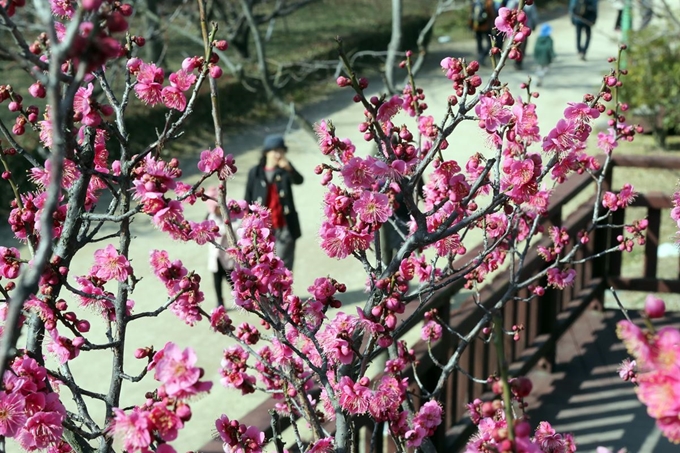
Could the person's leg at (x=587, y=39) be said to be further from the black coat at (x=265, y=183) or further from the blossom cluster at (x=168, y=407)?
the blossom cluster at (x=168, y=407)

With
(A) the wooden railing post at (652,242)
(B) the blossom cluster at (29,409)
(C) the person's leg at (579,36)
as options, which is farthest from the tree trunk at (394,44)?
(C) the person's leg at (579,36)

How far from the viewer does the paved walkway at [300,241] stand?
6102 mm

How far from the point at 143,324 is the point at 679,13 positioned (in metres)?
9.34

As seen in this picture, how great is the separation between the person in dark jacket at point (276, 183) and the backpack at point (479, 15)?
11.6 m

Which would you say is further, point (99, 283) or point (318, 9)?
point (318, 9)

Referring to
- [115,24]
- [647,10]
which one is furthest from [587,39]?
[115,24]

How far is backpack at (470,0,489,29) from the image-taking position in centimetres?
1772

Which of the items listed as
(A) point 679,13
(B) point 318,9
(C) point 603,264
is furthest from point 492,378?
(B) point 318,9

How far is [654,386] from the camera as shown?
4.23ft

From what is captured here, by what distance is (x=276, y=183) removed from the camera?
7.05 m

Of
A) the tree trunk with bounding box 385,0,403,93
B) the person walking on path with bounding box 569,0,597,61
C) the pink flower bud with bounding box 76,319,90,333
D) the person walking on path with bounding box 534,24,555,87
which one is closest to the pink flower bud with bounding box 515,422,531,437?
the pink flower bud with bounding box 76,319,90,333

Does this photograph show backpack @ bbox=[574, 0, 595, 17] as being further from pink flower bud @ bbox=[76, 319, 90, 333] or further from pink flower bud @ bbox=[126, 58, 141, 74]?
pink flower bud @ bbox=[76, 319, 90, 333]

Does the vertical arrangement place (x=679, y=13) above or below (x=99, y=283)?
above

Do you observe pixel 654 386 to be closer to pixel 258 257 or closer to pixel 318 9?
pixel 258 257
